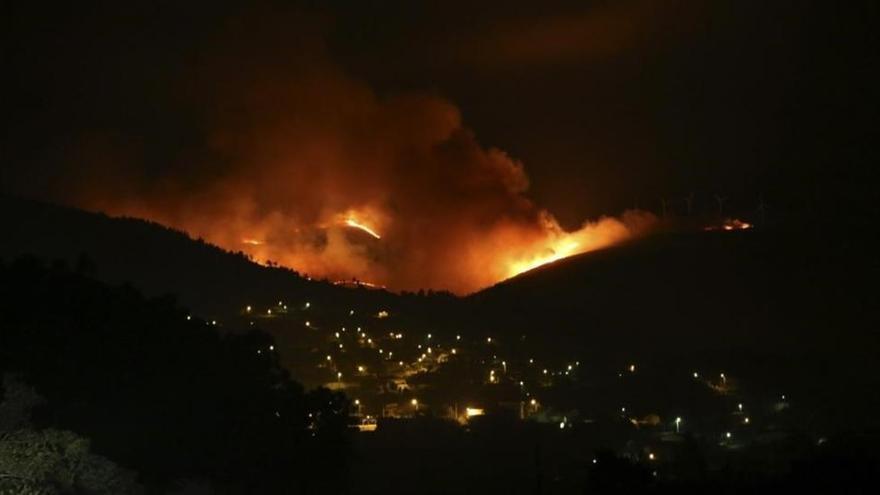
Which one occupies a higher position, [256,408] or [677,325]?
[677,325]

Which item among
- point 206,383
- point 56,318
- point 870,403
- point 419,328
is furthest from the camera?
point 419,328

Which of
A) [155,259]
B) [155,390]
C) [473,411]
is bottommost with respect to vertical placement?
[155,390]

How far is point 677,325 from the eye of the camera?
1794 inches

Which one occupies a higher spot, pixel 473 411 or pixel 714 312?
pixel 714 312

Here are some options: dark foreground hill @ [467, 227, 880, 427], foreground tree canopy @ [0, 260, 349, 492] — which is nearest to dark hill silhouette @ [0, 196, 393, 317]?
dark foreground hill @ [467, 227, 880, 427]

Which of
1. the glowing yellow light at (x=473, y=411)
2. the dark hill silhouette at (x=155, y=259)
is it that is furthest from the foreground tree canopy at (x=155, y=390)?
the dark hill silhouette at (x=155, y=259)

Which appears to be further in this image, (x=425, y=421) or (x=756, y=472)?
(x=425, y=421)

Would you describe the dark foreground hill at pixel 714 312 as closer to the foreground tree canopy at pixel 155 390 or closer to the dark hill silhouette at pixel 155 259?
the dark hill silhouette at pixel 155 259

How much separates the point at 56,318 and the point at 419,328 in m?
21.8

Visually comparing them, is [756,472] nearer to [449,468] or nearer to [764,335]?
[449,468]

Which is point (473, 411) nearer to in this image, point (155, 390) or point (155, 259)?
point (155, 390)

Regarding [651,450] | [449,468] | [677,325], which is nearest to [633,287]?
[677,325]

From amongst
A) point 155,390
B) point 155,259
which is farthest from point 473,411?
point 155,259

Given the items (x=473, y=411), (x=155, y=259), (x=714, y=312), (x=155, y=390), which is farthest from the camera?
(x=714, y=312)
